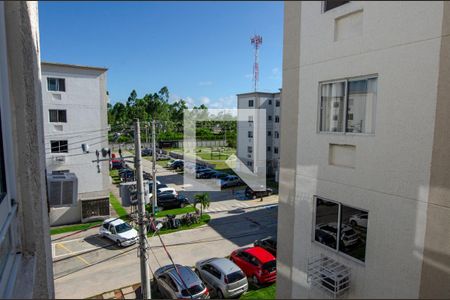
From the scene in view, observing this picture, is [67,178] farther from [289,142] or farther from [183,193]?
[183,193]

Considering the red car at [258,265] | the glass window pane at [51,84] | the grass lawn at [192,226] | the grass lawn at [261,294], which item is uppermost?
the glass window pane at [51,84]

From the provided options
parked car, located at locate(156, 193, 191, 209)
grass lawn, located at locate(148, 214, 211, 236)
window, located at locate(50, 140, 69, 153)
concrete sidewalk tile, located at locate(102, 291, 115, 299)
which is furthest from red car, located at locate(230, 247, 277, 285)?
window, located at locate(50, 140, 69, 153)

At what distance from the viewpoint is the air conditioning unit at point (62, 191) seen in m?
1.88

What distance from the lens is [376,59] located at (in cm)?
107

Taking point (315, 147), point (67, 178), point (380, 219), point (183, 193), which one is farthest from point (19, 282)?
point (183, 193)

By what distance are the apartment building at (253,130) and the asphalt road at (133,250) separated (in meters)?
4.42

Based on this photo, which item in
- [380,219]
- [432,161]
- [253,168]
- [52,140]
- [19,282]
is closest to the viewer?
[19,282]

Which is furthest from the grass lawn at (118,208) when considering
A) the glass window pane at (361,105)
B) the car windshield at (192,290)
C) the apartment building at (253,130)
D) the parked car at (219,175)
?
the glass window pane at (361,105)

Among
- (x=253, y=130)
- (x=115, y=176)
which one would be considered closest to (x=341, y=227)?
(x=115, y=176)

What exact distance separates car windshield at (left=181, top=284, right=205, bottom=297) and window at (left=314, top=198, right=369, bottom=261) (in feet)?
7.64

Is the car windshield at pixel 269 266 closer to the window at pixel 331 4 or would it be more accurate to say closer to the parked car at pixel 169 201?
the window at pixel 331 4

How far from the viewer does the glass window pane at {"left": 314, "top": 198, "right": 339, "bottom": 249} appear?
1.39 m

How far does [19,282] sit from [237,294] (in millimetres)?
3470

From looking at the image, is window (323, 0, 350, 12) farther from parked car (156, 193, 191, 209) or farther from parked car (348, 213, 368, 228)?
parked car (156, 193, 191, 209)
